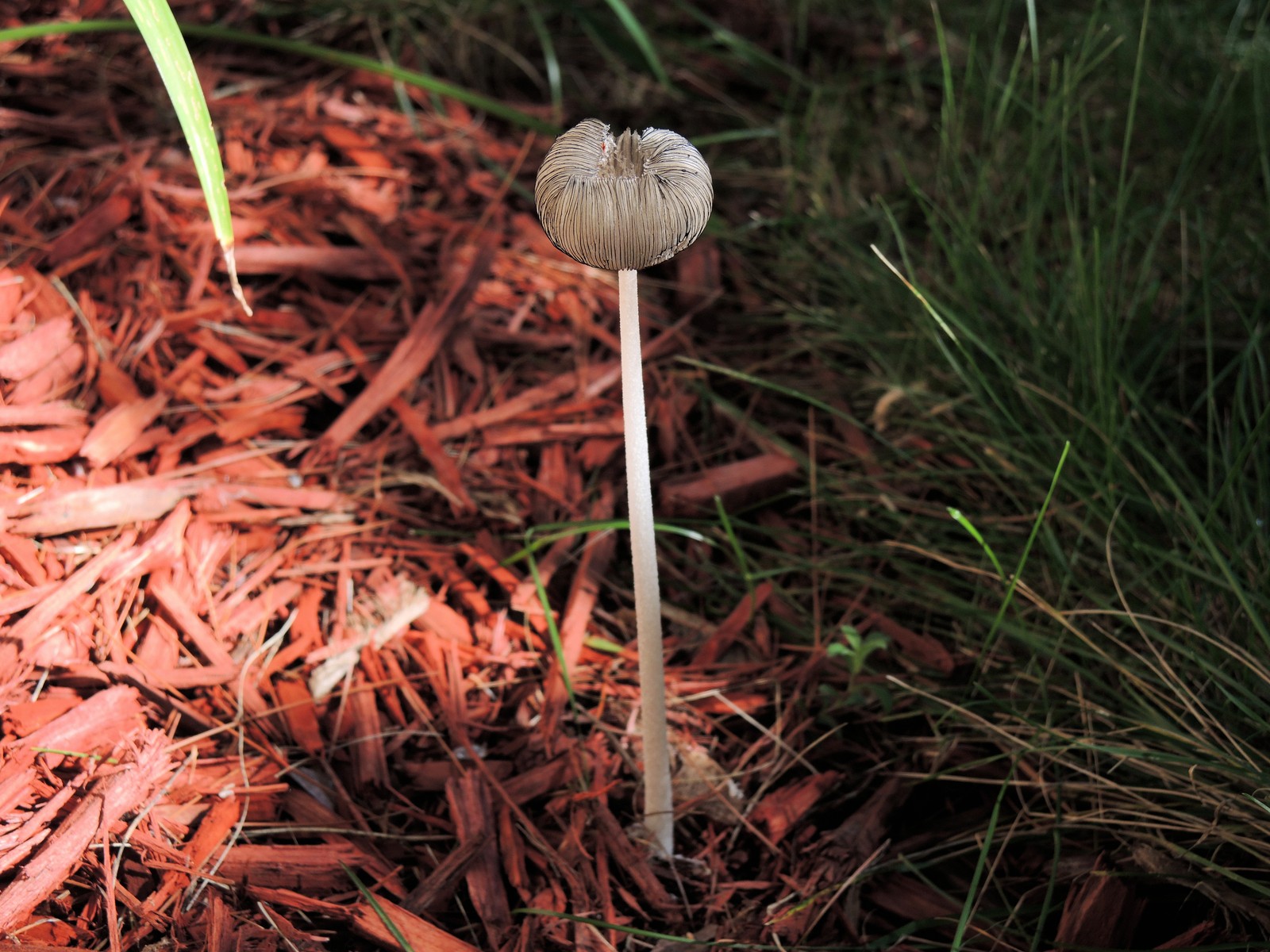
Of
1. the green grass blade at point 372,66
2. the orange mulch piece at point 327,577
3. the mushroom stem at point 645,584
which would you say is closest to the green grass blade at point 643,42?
the green grass blade at point 372,66

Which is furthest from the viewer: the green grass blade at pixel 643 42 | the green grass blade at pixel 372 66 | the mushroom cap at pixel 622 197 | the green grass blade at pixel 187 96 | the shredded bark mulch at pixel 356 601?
the green grass blade at pixel 643 42

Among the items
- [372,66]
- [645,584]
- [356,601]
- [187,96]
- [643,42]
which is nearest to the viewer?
[187,96]

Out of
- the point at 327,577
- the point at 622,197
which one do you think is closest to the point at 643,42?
the point at 327,577

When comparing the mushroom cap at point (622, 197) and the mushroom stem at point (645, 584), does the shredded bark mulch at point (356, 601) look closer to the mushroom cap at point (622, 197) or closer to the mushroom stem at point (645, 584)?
the mushroom stem at point (645, 584)

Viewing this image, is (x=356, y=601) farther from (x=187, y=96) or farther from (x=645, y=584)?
(x=187, y=96)

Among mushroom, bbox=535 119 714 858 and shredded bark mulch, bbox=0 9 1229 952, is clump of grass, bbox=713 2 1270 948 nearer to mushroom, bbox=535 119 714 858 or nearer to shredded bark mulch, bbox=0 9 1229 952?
shredded bark mulch, bbox=0 9 1229 952
